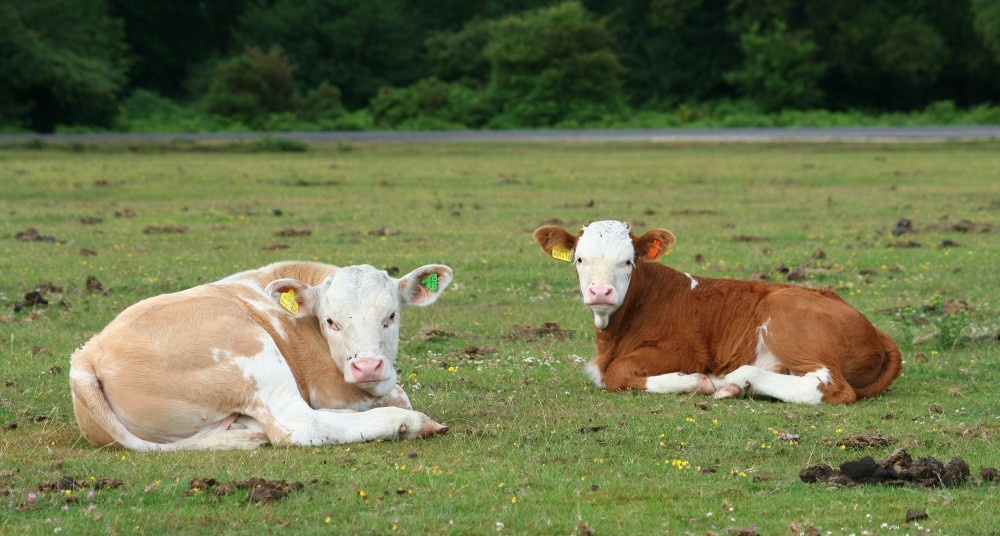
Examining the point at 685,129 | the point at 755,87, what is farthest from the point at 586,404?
the point at 755,87

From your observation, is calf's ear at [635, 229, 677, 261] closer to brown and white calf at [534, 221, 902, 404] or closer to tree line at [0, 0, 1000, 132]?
brown and white calf at [534, 221, 902, 404]

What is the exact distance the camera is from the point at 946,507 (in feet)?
21.5

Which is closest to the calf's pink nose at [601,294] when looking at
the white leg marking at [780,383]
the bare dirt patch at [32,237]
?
the white leg marking at [780,383]

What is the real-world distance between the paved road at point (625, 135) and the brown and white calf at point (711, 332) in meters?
36.2

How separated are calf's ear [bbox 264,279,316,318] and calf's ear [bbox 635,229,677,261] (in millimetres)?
3080

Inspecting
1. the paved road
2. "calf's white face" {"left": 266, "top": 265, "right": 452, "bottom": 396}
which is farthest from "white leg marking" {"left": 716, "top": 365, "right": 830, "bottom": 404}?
the paved road

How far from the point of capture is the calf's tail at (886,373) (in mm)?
9766

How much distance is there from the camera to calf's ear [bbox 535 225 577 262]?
410 inches

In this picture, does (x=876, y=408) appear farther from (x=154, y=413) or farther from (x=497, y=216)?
(x=497, y=216)

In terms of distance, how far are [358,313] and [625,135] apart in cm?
4137

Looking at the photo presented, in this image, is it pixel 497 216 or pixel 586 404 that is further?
pixel 497 216

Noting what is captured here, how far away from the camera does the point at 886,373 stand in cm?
993

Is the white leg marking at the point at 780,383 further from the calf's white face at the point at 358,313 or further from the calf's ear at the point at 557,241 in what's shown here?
the calf's white face at the point at 358,313

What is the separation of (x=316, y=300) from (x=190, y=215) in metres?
14.6
